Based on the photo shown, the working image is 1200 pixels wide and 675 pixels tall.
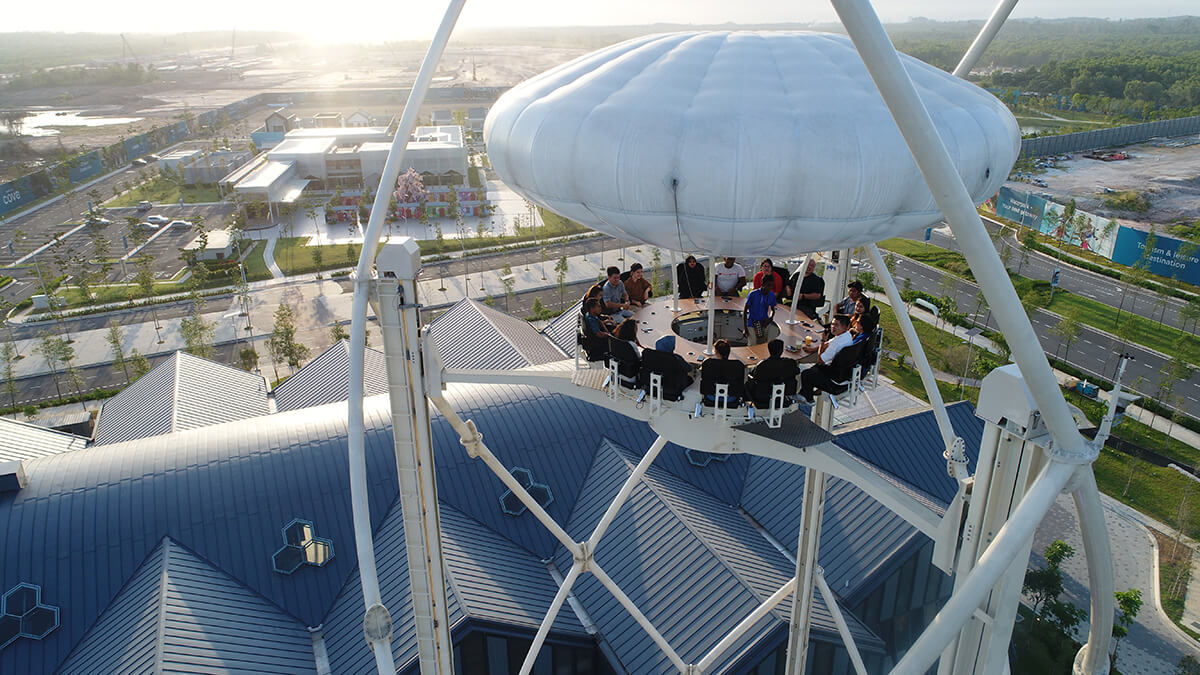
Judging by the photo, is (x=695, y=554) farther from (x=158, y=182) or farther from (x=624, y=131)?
(x=158, y=182)

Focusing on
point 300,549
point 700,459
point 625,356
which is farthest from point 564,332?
point 625,356

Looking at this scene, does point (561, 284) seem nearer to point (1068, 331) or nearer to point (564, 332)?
point (564, 332)

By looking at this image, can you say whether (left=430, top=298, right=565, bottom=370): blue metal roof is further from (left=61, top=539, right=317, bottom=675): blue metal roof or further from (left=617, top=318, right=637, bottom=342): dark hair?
(left=617, top=318, right=637, bottom=342): dark hair

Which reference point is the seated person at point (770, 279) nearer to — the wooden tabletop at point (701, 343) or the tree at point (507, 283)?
the wooden tabletop at point (701, 343)

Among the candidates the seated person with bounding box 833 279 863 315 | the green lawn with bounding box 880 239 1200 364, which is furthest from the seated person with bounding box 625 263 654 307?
the green lawn with bounding box 880 239 1200 364

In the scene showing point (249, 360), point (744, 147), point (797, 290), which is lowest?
point (249, 360)
